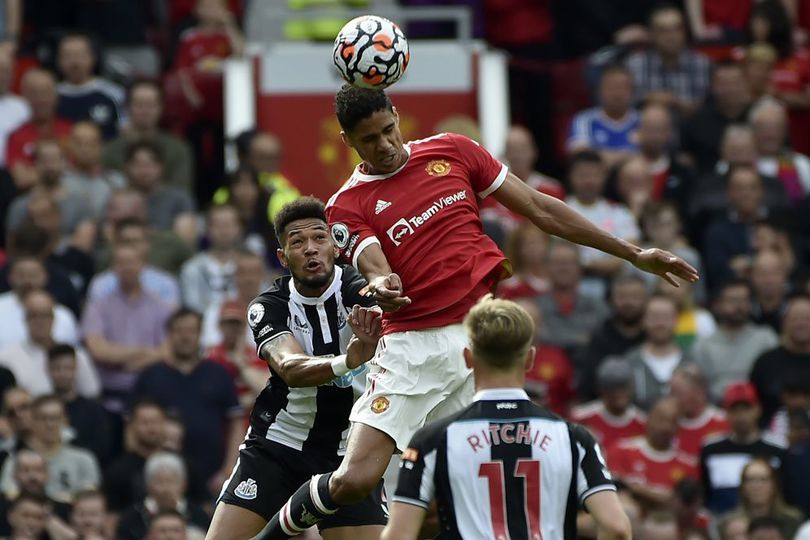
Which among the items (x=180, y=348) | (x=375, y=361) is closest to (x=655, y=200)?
(x=180, y=348)

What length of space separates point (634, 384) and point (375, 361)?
5.70 meters

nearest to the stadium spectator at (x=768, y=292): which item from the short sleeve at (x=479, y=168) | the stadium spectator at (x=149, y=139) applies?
the stadium spectator at (x=149, y=139)

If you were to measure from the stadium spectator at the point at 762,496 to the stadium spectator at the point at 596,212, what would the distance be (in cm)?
276


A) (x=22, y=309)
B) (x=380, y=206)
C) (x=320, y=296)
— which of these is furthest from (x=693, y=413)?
(x=380, y=206)

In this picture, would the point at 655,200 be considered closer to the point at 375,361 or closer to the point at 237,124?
the point at 237,124

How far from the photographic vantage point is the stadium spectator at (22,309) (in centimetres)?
1489

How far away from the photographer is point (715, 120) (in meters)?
17.8

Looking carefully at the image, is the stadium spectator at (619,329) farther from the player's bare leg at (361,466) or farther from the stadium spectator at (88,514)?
the player's bare leg at (361,466)

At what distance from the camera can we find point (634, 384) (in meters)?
14.9

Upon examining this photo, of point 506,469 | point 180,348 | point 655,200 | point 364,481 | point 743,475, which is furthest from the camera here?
point 655,200

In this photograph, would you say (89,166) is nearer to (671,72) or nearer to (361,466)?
(671,72)

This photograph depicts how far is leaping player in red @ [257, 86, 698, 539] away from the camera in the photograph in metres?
9.31

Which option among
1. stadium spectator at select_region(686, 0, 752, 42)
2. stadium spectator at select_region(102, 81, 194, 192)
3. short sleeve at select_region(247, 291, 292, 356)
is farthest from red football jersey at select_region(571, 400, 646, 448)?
stadium spectator at select_region(686, 0, 752, 42)

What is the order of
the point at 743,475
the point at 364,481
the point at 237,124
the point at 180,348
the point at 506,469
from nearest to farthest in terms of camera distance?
1. the point at 506,469
2. the point at 364,481
3. the point at 743,475
4. the point at 180,348
5. the point at 237,124
